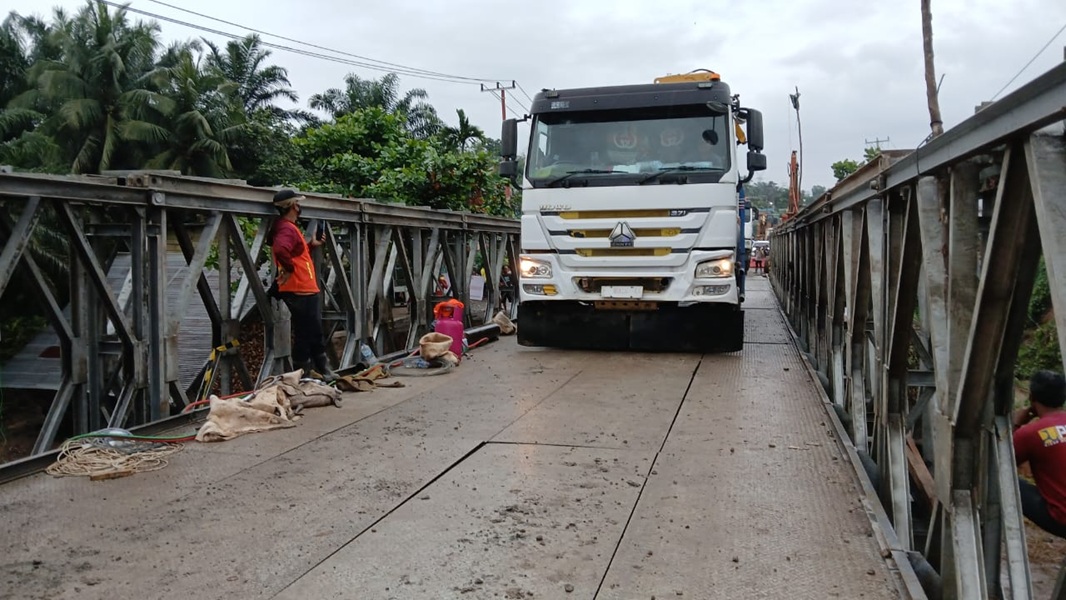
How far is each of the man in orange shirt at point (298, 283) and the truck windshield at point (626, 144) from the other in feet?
9.36

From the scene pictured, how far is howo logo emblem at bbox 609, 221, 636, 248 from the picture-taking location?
8.21 metres

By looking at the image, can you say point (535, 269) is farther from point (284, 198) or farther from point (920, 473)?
point (920, 473)

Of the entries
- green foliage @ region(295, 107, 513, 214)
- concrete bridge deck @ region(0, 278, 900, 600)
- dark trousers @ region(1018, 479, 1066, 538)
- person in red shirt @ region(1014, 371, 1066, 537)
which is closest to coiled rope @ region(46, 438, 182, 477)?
concrete bridge deck @ region(0, 278, 900, 600)

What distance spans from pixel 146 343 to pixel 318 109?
32.3 m

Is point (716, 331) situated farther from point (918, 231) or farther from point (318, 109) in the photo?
point (318, 109)

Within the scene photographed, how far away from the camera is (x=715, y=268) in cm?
811

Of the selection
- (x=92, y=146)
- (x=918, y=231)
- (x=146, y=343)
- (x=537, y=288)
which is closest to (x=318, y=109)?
(x=92, y=146)

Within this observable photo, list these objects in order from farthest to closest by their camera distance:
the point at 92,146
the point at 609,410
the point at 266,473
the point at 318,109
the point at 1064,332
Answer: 1. the point at 318,109
2. the point at 92,146
3. the point at 609,410
4. the point at 266,473
5. the point at 1064,332

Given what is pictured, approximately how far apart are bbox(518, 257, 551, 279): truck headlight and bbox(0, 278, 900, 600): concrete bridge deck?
2.75m

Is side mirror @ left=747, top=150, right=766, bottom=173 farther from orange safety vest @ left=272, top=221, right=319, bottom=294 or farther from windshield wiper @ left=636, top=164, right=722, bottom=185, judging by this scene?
orange safety vest @ left=272, top=221, right=319, bottom=294

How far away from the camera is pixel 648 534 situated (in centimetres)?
349

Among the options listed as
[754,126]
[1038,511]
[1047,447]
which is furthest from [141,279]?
[754,126]

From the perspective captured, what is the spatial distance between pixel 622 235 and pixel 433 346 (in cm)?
226

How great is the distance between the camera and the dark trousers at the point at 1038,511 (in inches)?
159
